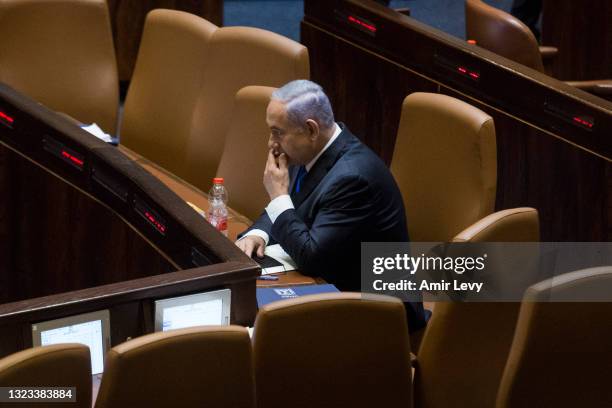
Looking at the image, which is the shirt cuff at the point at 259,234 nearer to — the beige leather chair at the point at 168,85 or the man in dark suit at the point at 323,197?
the man in dark suit at the point at 323,197

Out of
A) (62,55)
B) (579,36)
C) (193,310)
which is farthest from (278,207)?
(579,36)

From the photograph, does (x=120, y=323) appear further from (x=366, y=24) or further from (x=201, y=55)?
(x=366, y=24)

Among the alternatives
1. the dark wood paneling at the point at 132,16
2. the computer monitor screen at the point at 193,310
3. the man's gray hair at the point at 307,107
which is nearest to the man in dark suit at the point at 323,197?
the man's gray hair at the point at 307,107

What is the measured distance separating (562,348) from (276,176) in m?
0.97

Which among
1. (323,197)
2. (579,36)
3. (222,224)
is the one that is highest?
(579,36)

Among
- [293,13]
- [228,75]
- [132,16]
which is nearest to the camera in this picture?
[228,75]

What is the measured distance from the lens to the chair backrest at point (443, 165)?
2824 mm

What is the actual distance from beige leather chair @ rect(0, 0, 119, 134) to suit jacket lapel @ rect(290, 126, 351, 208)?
1.52 m

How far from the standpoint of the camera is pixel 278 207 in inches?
109

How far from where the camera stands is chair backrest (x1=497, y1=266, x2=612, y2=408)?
2053 mm

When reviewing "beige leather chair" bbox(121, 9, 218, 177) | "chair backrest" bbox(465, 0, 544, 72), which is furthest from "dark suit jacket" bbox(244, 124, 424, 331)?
"chair backrest" bbox(465, 0, 544, 72)

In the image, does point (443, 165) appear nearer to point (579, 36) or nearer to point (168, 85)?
point (168, 85)

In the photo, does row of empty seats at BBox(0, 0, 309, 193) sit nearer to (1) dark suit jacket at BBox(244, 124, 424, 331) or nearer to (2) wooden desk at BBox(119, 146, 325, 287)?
(2) wooden desk at BBox(119, 146, 325, 287)

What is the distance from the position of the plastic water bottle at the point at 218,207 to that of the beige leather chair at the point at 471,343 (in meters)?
0.71
